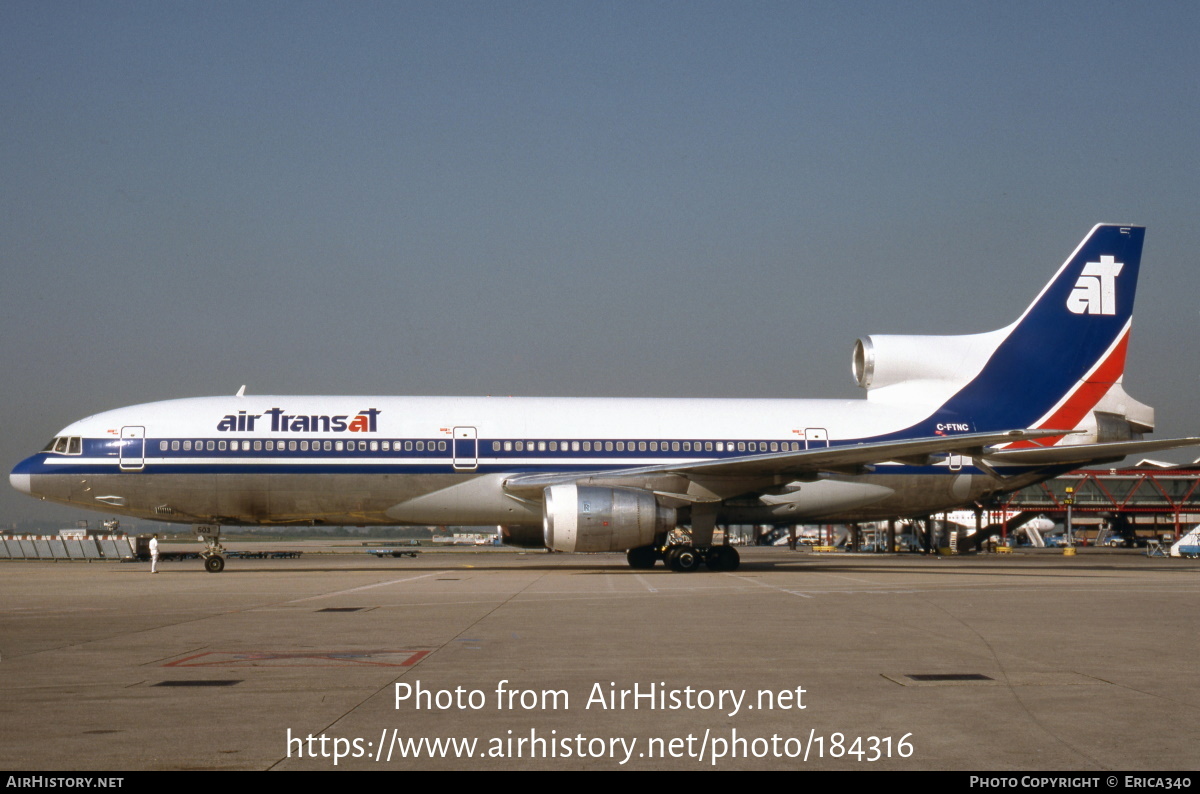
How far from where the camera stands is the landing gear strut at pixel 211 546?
26312mm

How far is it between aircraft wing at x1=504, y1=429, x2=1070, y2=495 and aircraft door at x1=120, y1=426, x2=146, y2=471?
8427 mm

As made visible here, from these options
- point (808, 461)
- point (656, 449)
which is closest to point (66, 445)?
point (656, 449)

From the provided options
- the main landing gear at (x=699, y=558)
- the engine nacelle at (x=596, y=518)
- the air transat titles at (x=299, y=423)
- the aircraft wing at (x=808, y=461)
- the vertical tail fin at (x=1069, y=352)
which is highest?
the vertical tail fin at (x=1069, y=352)

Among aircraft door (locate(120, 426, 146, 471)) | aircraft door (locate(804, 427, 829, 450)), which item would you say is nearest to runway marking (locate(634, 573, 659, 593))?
aircraft door (locate(804, 427, 829, 450))

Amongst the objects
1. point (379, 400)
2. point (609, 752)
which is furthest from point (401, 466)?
point (609, 752)

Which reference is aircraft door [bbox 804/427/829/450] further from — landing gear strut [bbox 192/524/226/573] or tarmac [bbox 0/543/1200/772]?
landing gear strut [bbox 192/524/226/573]

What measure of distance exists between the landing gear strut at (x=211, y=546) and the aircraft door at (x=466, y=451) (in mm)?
6158

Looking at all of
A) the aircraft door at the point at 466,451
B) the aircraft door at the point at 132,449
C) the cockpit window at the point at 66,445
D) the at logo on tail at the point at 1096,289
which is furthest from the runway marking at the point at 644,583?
the at logo on tail at the point at 1096,289

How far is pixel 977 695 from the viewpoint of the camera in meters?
7.70

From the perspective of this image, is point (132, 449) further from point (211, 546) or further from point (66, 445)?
point (211, 546)

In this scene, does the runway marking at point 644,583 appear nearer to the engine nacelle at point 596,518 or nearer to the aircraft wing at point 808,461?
the engine nacelle at point 596,518

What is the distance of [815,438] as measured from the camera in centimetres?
2747

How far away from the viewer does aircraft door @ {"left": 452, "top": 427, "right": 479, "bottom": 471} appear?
2584cm
